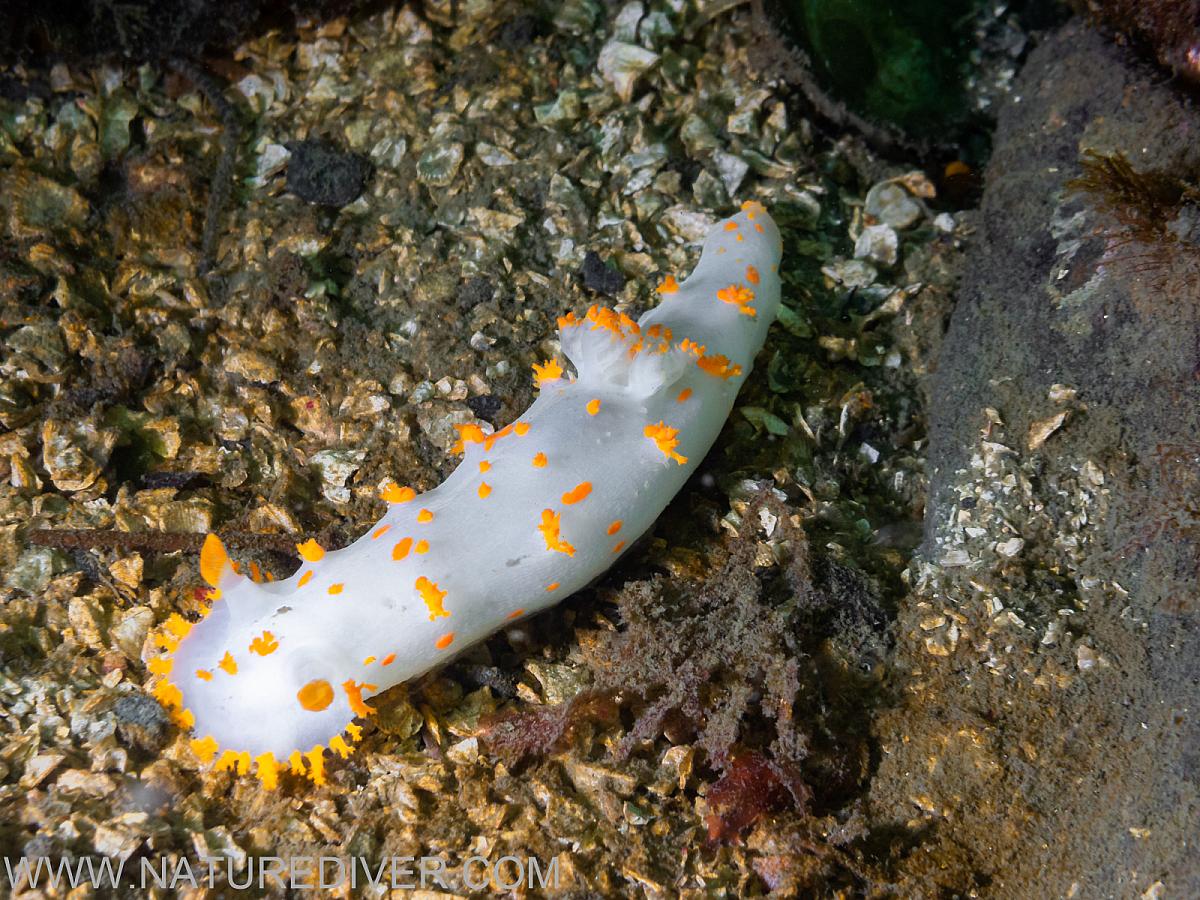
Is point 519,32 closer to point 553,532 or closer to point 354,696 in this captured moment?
point 553,532

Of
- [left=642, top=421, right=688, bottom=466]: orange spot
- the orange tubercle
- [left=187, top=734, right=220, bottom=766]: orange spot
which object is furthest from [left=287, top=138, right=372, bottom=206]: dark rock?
[left=187, top=734, right=220, bottom=766]: orange spot

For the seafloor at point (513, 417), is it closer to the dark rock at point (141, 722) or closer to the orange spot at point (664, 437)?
the dark rock at point (141, 722)

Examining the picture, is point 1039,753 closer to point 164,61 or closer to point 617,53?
point 617,53

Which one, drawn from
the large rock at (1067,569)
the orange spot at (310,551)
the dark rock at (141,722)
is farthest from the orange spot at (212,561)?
the large rock at (1067,569)

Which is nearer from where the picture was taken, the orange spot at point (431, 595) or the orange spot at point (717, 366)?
the orange spot at point (431, 595)

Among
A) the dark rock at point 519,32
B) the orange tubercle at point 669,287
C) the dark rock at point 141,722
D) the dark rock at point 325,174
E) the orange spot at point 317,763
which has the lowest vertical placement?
the dark rock at point 141,722

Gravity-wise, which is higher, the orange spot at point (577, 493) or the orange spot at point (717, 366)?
the orange spot at point (717, 366)
